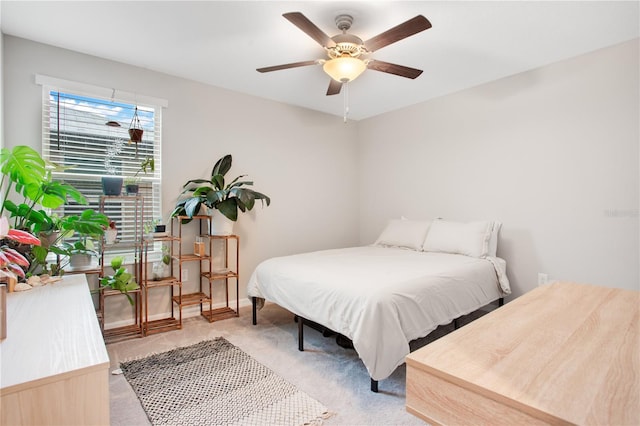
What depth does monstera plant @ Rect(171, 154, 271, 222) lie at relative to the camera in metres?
3.08

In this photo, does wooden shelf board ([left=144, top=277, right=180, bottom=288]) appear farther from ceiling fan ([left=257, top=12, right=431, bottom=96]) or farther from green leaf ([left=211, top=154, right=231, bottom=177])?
ceiling fan ([left=257, top=12, right=431, bottom=96])

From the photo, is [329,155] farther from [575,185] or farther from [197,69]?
[575,185]

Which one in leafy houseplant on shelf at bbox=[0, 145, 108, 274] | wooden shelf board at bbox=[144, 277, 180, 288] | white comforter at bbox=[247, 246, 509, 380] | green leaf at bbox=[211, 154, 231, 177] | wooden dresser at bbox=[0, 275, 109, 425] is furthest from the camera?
green leaf at bbox=[211, 154, 231, 177]

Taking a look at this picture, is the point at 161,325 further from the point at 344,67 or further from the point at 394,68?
the point at 394,68

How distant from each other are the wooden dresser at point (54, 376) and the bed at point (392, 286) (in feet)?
4.42

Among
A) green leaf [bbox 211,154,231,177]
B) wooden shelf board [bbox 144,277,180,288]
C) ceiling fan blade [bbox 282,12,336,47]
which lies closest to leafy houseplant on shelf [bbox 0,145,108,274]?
wooden shelf board [bbox 144,277,180,288]

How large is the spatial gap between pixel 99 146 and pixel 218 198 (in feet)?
3.73

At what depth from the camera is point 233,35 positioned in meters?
2.53

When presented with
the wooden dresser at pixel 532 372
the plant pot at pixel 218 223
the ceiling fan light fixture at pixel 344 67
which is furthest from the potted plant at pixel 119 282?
the wooden dresser at pixel 532 372

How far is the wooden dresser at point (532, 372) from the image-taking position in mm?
560

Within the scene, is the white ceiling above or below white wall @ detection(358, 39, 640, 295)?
above

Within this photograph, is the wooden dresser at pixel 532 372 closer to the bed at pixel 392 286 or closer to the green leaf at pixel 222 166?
the bed at pixel 392 286

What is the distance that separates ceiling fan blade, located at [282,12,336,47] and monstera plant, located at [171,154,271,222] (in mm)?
1529

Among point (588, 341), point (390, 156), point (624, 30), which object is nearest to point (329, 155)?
point (390, 156)
